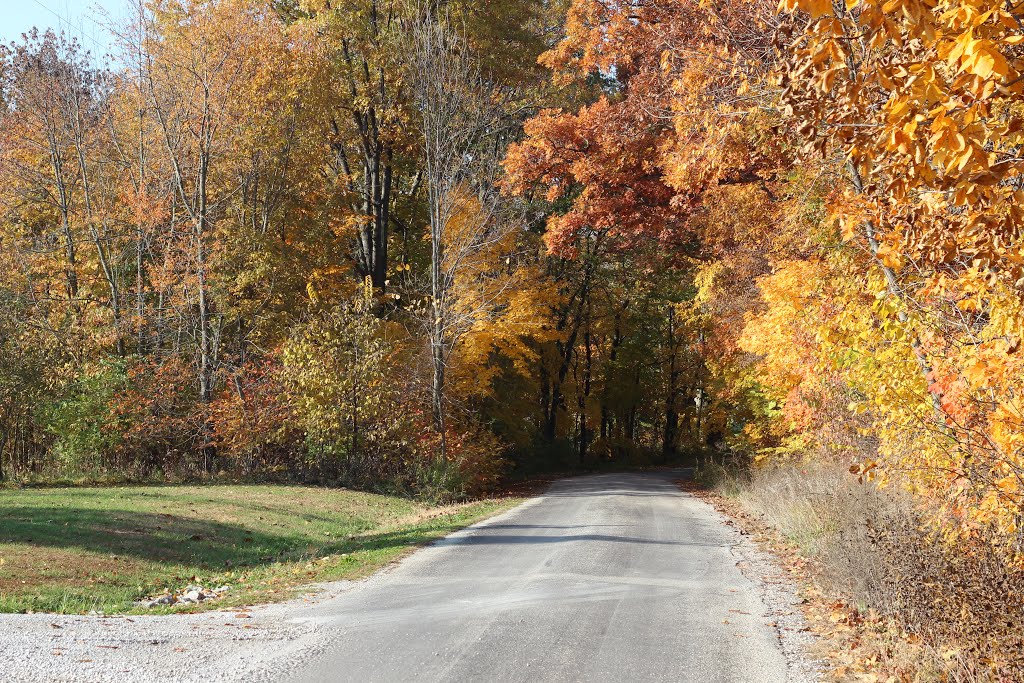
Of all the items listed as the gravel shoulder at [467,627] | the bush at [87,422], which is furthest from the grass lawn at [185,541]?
the bush at [87,422]

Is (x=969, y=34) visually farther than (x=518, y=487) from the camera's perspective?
No

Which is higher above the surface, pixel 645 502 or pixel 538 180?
pixel 538 180

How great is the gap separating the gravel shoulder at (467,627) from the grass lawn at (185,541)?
1136mm

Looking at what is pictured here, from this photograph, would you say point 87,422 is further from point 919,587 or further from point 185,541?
point 919,587

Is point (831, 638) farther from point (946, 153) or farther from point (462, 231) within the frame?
point (462, 231)

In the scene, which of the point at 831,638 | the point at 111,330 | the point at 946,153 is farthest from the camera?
the point at 111,330

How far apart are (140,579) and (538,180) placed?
18972 millimetres

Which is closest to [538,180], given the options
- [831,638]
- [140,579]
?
[140,579]

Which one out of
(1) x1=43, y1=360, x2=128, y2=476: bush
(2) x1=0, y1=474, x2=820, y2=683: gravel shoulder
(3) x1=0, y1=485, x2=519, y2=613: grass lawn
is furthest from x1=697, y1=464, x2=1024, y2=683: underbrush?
(1) x1=43, y1=360, x2=128, y2=476: bush

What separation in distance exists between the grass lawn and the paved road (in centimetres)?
143

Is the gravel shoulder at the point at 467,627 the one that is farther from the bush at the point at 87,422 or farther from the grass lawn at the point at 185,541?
the bush at the point at 87,422

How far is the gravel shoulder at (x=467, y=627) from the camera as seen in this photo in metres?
6.51

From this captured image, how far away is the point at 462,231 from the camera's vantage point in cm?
2506

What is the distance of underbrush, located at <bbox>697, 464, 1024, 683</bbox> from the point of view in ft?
20.4
